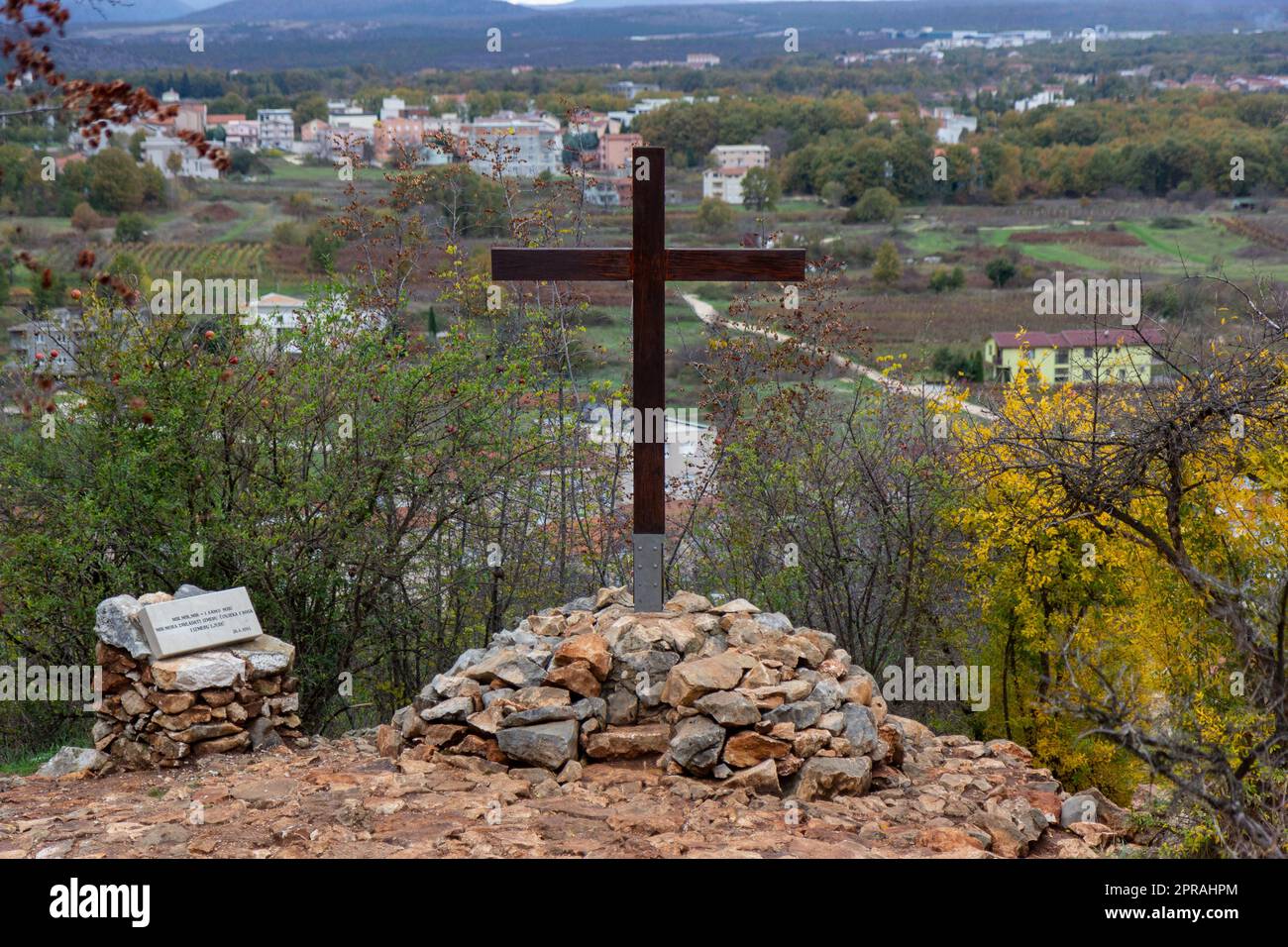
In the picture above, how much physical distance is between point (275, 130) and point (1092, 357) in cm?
4136

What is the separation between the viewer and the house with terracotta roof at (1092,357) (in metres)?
10.4

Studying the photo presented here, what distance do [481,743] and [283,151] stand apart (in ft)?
145

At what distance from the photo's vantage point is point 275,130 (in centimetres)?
4797

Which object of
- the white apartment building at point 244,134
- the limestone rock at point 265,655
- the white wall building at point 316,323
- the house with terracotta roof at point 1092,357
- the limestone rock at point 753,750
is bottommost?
the limestone rock at point 753,750

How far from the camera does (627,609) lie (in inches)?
299

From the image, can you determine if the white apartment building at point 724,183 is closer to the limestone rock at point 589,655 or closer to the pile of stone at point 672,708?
the pile of stone at point 672,708

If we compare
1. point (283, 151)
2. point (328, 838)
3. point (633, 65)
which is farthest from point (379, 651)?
point (633, 65)

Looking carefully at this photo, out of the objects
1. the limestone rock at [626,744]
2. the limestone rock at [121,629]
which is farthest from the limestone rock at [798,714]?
the limestone rock at [121,629]

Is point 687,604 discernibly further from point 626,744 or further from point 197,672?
point 197,672

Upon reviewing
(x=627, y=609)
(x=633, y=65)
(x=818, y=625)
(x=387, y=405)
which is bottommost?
(x=818, y=625)

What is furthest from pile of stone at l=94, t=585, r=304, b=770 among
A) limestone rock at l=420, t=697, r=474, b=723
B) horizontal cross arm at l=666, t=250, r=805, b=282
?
horizontal cross arm at l=666, t=250, r=805, b=282

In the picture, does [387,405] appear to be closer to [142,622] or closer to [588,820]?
[142,622]

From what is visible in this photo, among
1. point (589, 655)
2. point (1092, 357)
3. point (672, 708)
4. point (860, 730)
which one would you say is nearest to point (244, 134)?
point (1092, 357)

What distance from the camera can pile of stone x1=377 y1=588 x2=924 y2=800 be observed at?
6426 mm
